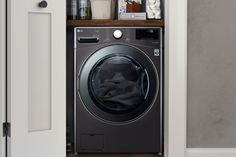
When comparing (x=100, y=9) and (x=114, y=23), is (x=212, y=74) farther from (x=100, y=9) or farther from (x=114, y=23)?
(x=100, y=9)

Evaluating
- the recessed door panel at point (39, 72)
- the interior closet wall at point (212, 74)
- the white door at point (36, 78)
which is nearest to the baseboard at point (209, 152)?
the interior closet wall at point (212, 74)

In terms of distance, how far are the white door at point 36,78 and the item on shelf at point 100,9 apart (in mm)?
431

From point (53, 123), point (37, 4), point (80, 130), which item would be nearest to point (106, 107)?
point (80, 130)

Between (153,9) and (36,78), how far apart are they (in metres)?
1.00

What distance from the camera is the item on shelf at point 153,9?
10.4ft

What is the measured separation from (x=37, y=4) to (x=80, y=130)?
910 millimetres

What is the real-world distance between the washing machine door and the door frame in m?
0.15

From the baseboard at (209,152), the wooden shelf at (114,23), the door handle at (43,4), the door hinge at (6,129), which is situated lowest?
the baseboard at (209,152)

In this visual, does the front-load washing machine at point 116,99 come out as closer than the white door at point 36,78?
→ No

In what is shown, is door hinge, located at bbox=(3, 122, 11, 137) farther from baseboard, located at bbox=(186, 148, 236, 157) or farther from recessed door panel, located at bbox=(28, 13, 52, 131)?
baseboard, located at bbox=(186, 148, 236, 157)

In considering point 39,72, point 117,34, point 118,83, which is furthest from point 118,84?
point 39,72

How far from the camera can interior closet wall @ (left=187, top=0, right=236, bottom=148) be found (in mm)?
3074

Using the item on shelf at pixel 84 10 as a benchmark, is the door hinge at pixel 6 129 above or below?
below
